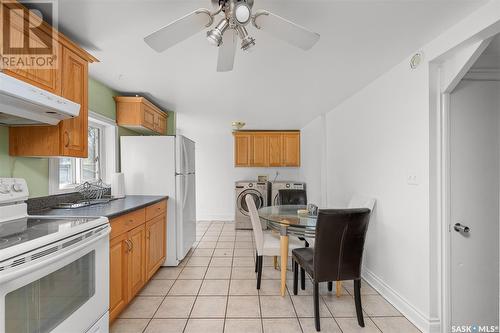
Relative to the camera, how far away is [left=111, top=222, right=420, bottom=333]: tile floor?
A: 6.31 feet

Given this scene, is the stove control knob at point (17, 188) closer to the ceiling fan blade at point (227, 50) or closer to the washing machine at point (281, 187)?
the ceiling fan blade at point (227, 50)

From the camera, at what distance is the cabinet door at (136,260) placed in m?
2.16

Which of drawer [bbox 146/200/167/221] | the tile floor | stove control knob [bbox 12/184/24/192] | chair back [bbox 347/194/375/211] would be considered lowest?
the tile floor

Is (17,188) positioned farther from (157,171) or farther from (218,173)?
(218,173)

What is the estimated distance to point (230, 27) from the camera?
4.30 ft

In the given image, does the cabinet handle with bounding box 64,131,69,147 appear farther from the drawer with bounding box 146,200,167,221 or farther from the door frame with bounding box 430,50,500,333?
the door frame with bounding box 430,50,500,333

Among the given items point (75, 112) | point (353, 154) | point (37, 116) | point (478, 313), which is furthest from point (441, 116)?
point (37, 116)

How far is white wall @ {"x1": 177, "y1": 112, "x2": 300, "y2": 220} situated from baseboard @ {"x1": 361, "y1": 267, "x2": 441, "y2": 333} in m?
3.55

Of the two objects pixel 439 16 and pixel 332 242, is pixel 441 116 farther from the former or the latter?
pixel 332 242

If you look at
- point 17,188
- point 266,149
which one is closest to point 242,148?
point 266,149

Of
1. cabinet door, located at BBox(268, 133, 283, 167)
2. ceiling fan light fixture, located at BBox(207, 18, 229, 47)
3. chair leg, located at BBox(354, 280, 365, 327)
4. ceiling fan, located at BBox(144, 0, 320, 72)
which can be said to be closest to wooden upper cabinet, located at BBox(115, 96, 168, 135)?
ceiling fan, located at BBox(144, 0, 320, 72)

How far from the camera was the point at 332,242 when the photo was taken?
6.18 feet

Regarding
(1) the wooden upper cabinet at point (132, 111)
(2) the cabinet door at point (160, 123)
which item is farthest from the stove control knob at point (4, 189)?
(2) the cabinet door at point (160, 123)

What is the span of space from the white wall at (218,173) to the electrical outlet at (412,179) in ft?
12.8
